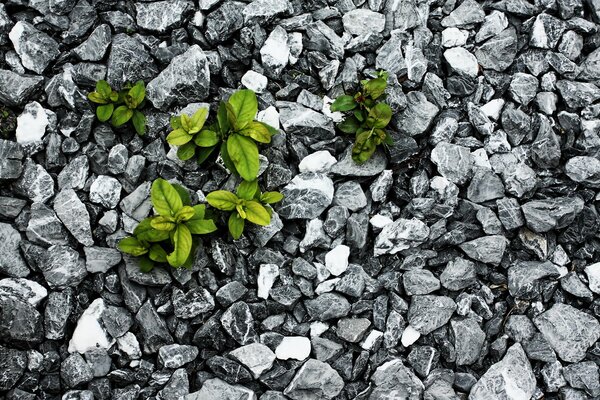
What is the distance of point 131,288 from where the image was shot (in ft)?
10.2

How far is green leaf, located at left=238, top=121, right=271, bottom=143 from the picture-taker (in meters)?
3.08

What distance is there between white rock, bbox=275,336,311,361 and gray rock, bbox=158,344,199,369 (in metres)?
0.37

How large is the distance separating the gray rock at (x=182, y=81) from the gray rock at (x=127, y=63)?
0.27 ft

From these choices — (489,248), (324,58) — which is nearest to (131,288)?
(324,58)

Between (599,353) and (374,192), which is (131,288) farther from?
(599,353)

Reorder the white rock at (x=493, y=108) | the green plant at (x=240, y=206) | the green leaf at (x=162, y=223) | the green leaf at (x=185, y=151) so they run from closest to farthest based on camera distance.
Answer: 1. the green leaf at (x=162, y=223)
2. the green plant at (x=240, y=206)
3. the green leaf at (x=185, y=151)
4. the white rock at (x=493, y=108)

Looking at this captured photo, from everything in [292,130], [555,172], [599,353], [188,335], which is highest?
[292,130]

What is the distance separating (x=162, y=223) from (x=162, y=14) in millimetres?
1025

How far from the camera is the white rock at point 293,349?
3.11 metres

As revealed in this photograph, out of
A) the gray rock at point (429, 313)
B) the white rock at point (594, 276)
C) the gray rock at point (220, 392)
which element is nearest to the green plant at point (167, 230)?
the gray rock at point (220, 392)

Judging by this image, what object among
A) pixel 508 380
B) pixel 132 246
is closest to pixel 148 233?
pixel 132 246

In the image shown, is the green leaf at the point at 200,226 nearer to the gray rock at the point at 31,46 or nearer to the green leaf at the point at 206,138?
the green leaf at the point at 206,138

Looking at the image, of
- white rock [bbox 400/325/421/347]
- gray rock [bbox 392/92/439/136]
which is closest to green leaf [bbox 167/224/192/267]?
white rock [bbox 400/325/421/347]

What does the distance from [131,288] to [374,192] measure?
45.3 inches
